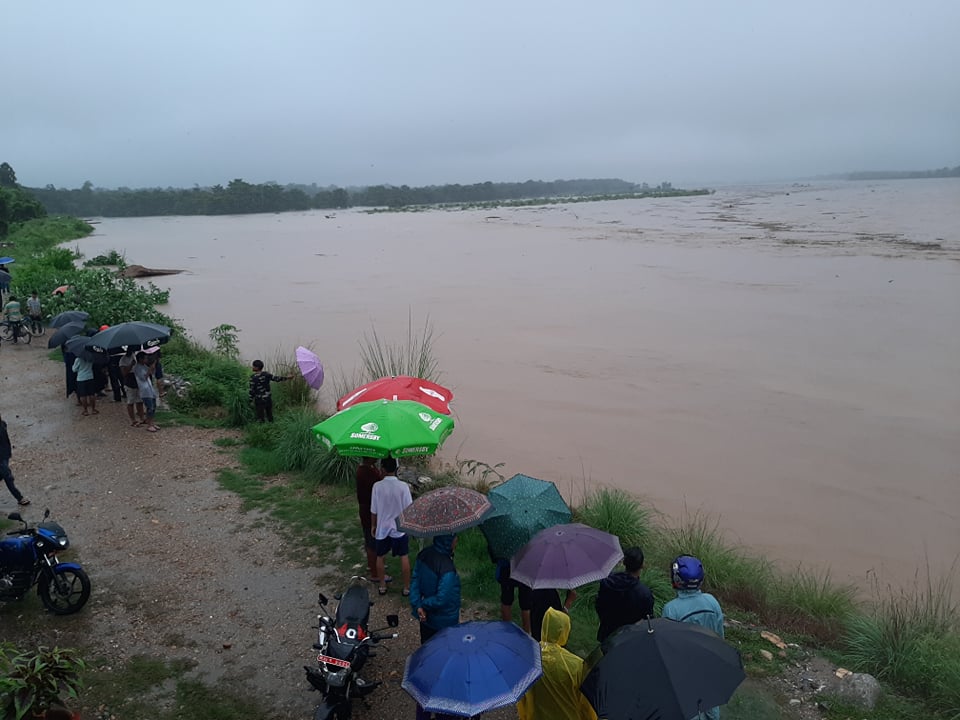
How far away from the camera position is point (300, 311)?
2220 centimetres

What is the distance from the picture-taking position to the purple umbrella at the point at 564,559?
13.5 feet

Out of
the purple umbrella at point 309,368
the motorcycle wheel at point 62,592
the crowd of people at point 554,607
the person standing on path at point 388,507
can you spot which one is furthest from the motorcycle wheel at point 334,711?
the purple umbrella at point 309,368

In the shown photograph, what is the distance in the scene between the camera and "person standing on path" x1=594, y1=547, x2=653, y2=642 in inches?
162

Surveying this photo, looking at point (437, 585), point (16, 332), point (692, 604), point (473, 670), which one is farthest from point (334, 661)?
point (16, 332)

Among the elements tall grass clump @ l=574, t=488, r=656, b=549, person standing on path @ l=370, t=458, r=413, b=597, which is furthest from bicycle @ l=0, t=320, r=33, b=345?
tall grass clump @ l=574, t=488, r=656, b=549

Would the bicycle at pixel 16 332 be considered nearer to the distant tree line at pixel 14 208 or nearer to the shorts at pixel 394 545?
the shorts at pixel 394 545

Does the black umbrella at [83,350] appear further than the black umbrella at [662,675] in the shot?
Yes

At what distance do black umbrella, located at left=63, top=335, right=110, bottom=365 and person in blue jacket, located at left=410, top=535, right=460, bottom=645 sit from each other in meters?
7.88

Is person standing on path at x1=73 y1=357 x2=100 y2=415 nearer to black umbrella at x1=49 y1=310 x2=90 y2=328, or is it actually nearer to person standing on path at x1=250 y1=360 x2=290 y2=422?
black umbrella at x1=49 y1=310 x2=90 y2=328

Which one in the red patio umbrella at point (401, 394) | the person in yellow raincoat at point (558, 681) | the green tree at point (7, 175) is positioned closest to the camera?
the person in yellow raincoat at point (558, 681)

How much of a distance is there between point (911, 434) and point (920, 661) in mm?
6645

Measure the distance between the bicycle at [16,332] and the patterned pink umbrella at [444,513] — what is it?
47.2 ft

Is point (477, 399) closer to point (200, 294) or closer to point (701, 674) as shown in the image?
point (701, 674)

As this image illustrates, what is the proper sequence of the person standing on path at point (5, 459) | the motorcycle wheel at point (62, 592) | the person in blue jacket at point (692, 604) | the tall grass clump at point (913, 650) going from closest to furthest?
the person in blue jacket at point (692, 604), the tall grass clump at point (913, 650), the motorcycle wheel at point (62, 592), the person standing on path at point (5, 459)
